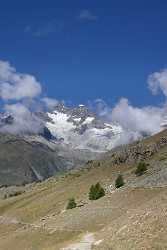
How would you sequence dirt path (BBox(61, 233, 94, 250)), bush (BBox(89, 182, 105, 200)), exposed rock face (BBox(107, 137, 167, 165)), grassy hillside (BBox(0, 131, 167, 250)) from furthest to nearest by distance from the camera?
exposed rock face (BBox(107, 137, 167, 165)) → bush (BBox(89, 182, 105, 200)) → dirt path (BBox(61, 233, 94, 250)) → grassy hillside (BBox(0, 131, 167, 250))

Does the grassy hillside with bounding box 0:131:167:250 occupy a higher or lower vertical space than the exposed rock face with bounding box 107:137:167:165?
lower

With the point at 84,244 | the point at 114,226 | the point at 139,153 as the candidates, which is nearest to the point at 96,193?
the point at 114,226

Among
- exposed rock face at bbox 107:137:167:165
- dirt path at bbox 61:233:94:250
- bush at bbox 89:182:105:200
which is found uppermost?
exposed rock face at bbox 107:137:167:165

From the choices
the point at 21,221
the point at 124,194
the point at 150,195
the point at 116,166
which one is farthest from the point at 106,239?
the point at 116,166

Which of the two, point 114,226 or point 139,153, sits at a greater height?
point 139,153

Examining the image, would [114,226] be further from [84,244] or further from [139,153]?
[139,153]

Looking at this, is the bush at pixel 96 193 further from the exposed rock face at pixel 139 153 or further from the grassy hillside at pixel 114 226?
the exposed rock face at pixel 139 153

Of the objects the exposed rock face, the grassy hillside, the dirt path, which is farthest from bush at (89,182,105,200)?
the exposed rock face

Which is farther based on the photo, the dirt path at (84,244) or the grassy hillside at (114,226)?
the dirt path at (84,244)

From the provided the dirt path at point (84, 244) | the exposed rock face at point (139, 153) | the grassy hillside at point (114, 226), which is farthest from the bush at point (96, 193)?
the exposed rock face at point (139, 153)

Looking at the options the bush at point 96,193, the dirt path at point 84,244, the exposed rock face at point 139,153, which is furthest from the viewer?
the exposed rock face at point 139,153

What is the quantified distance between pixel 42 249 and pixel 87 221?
9.72m

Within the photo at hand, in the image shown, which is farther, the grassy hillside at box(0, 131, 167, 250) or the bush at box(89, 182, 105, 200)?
the bush at box(89, 182, 105, 200)

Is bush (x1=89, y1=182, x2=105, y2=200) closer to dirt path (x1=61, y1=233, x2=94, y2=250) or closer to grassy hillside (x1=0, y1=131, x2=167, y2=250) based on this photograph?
grassy hillside (x1=0, y1=131, x2=167, y2=250)
